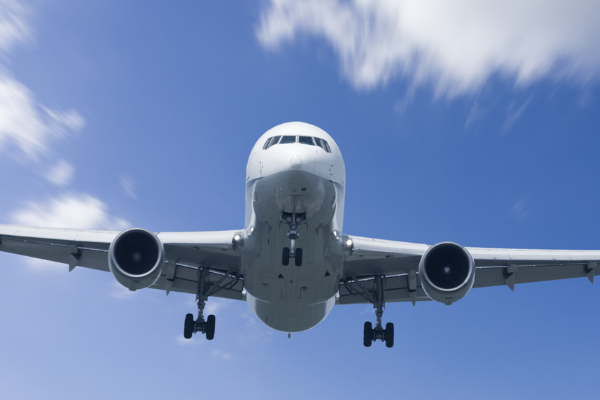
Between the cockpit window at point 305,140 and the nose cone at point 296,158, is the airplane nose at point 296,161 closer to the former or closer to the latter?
the nose cone at point 296,158

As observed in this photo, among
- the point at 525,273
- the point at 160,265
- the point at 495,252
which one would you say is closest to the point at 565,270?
the point at 525,273

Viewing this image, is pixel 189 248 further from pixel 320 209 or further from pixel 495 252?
pixel 495 252

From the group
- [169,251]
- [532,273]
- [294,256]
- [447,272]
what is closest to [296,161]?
[294,256]

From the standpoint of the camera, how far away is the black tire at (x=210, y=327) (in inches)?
751

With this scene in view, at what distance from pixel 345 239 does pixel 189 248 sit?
15.9 ft

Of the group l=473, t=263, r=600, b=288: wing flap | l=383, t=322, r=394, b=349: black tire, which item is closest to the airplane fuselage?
l=383, t=322, r=394, b=349: black tire

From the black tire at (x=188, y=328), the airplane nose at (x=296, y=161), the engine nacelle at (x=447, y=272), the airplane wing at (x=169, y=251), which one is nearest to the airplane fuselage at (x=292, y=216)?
the airplane nose at (x=296, y=161)

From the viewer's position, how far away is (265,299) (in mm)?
16672

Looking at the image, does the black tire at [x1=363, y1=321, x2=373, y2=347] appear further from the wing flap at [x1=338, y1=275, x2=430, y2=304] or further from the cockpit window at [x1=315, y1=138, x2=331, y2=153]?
the cockpit window at [x1=315, y1=138, x2=331, y2=153]

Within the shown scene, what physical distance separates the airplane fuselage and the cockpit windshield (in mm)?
25

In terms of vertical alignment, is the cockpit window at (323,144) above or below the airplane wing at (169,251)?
above

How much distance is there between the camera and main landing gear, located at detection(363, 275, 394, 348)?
1798 cm

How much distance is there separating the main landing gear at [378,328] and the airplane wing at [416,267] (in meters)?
0.26

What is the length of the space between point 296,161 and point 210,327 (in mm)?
9418
